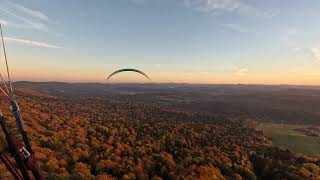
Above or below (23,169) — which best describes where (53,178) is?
below

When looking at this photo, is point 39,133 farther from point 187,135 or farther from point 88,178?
point 187,135

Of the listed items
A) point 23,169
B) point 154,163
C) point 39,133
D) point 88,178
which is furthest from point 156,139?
point 23,169

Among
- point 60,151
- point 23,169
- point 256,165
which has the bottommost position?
point 256,165

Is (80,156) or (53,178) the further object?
(80,156)

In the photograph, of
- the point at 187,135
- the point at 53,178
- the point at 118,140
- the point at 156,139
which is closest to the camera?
the point at 53,178

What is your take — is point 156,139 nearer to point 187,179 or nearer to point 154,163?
point 154,163

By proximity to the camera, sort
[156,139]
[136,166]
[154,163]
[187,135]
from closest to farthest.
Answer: [136,166] → [154,163] → [156,139] → [187,135]

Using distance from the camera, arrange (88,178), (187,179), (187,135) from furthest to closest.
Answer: (187,135)
(187,179)
(88,178)

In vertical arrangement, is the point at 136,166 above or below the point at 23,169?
below

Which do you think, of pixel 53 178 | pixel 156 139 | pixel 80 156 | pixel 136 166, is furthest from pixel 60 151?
pixel 156 139
